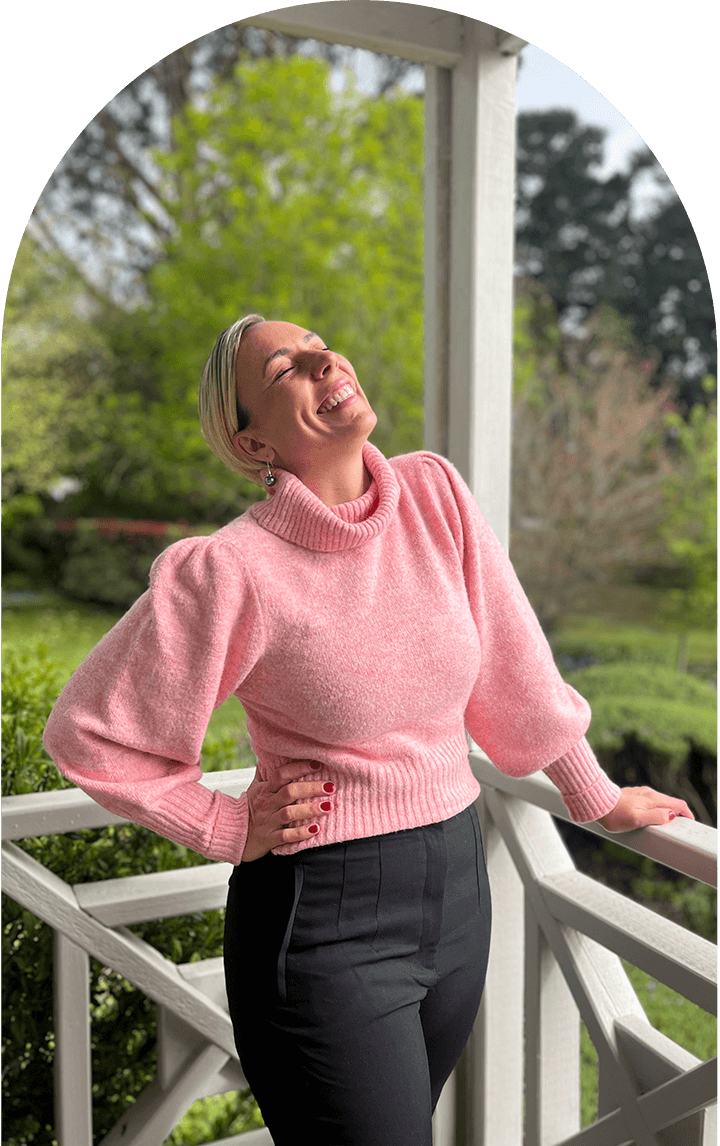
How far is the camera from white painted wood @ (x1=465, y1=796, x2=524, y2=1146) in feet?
5.45

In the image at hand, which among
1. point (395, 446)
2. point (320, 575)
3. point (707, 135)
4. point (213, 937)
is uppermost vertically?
point (395, 446)

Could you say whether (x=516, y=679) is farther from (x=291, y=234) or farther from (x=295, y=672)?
(x=291, y=234)

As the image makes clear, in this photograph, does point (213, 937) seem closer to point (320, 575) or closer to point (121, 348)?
point (320, 575)

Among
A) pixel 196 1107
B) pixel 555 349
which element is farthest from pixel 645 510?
pixel 196 1107

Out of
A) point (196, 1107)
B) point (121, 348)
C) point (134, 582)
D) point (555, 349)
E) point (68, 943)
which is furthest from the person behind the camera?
point (555, 349)

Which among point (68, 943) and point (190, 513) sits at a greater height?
point (190, 513)

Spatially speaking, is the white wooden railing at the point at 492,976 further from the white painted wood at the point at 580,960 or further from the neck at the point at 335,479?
the neck at the point at 335,479

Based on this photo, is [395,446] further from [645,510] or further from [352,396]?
[352,396]

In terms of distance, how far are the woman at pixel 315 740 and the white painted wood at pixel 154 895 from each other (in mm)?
355

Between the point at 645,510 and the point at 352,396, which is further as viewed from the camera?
the point at 645,510

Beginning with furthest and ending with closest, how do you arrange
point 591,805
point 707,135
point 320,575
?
point 591,805
point 320,575
point 707,135

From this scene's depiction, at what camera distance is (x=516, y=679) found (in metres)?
1.21

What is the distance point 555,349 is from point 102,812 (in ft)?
22.2

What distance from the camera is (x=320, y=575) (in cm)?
108
